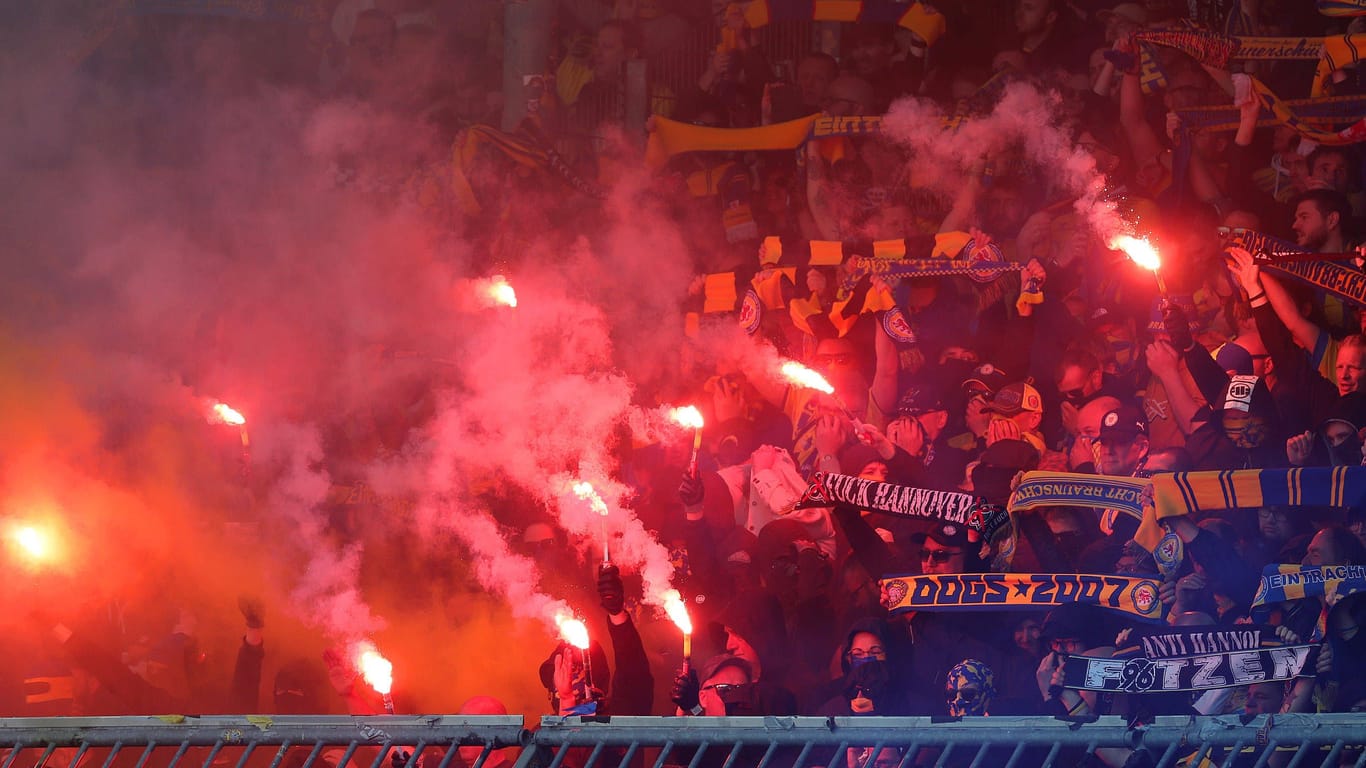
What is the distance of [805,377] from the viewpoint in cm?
595

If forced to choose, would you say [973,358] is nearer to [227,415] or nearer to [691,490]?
[691,490]

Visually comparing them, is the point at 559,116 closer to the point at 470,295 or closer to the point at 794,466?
the point at 470,295

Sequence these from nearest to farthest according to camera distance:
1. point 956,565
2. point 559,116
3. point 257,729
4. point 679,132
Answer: point 257,729, point 956,565, point 679,132, point 559,116

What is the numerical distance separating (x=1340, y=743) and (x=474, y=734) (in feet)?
5.04

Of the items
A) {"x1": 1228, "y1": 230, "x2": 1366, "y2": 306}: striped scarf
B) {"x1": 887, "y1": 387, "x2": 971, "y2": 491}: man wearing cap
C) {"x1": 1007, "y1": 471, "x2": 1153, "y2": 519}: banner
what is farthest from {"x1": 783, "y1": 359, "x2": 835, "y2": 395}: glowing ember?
{"x1": 1228, "y1": 230, "x2": 1366, "y2": 306}: striped scarf

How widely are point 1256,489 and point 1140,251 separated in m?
1.16

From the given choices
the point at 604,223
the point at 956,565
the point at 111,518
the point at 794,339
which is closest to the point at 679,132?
the point at 604,223

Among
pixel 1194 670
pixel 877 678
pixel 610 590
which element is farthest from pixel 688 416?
pixel 1194 670

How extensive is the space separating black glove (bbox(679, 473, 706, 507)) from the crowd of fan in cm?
1

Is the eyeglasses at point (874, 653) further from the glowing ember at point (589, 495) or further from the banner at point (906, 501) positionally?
the glowing ember at point (589, 495)

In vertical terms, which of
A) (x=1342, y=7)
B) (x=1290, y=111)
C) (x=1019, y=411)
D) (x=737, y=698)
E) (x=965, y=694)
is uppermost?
(x=1342, y=7)

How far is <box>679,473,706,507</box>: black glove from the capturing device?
19.7 feet

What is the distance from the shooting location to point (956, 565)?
199 inches

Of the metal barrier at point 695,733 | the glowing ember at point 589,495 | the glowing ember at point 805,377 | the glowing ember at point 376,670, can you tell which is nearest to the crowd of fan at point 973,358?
the glowing ember at point 805,377
